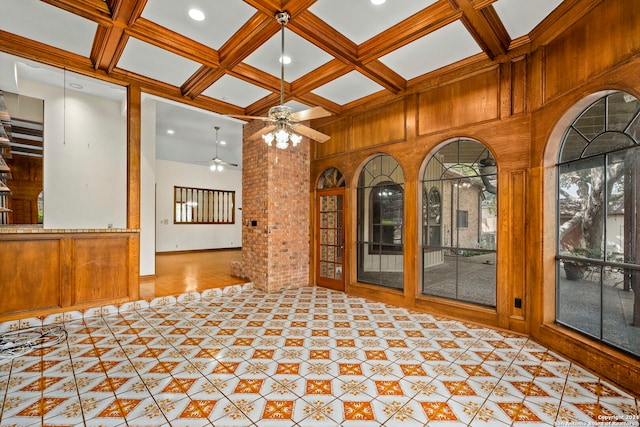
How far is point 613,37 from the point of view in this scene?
2.57 metres

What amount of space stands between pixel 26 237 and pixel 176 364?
278 centimetres

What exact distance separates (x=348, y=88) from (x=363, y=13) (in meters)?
1.72

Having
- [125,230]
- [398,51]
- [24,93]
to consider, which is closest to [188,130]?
[24,93]

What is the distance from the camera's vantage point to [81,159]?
567 cm

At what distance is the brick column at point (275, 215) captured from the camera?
5.67 metres

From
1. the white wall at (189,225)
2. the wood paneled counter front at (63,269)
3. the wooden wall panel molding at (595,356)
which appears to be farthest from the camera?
the white wall at (189,225)

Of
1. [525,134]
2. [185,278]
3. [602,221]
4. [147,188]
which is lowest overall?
[185,278]

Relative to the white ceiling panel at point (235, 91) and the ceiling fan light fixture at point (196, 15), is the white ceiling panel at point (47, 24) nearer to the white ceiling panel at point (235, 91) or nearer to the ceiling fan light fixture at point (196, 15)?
the ceiling fan light fixture at point (196, 15)

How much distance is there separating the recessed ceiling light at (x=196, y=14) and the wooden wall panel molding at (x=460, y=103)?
3.17 metres

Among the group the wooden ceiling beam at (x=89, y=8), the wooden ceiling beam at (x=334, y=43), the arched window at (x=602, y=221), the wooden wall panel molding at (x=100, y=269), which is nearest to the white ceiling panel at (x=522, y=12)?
the arched window at (x=602, y=221)

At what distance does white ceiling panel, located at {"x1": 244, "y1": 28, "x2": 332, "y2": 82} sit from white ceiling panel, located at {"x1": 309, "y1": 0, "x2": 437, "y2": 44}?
1.51 feet

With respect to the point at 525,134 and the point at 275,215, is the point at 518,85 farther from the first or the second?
the point at 275,215

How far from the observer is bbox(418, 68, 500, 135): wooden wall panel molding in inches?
151

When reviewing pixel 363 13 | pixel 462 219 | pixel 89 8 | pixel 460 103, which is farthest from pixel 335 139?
pixel 462 219
